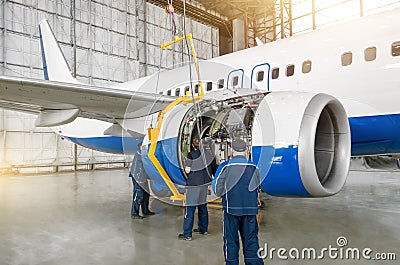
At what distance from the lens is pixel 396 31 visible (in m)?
4.34

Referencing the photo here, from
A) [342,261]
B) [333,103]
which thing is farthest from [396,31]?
[342,261]

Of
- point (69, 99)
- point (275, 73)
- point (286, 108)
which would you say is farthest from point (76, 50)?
point (286, 108)

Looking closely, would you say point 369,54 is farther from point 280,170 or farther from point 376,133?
point 280,170

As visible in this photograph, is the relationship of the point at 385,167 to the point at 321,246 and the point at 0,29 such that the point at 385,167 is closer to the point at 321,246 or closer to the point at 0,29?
the point at 321,246

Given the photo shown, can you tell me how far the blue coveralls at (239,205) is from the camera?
2672mm

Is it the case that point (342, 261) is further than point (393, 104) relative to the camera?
No

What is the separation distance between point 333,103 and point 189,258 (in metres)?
2.12

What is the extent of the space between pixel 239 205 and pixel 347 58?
10.3 feet

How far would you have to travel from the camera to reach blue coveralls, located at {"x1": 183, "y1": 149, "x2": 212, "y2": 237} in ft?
12.9

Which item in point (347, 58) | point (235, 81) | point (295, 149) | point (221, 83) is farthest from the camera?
point (221, 83)

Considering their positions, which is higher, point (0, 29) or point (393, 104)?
point (0, 29)

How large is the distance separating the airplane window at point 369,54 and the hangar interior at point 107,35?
824 cm

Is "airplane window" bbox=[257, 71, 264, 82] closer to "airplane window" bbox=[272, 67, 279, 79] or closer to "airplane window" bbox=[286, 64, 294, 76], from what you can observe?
"airplane window" bbox=[272, 67, 279, 79]

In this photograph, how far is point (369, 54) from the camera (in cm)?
447
